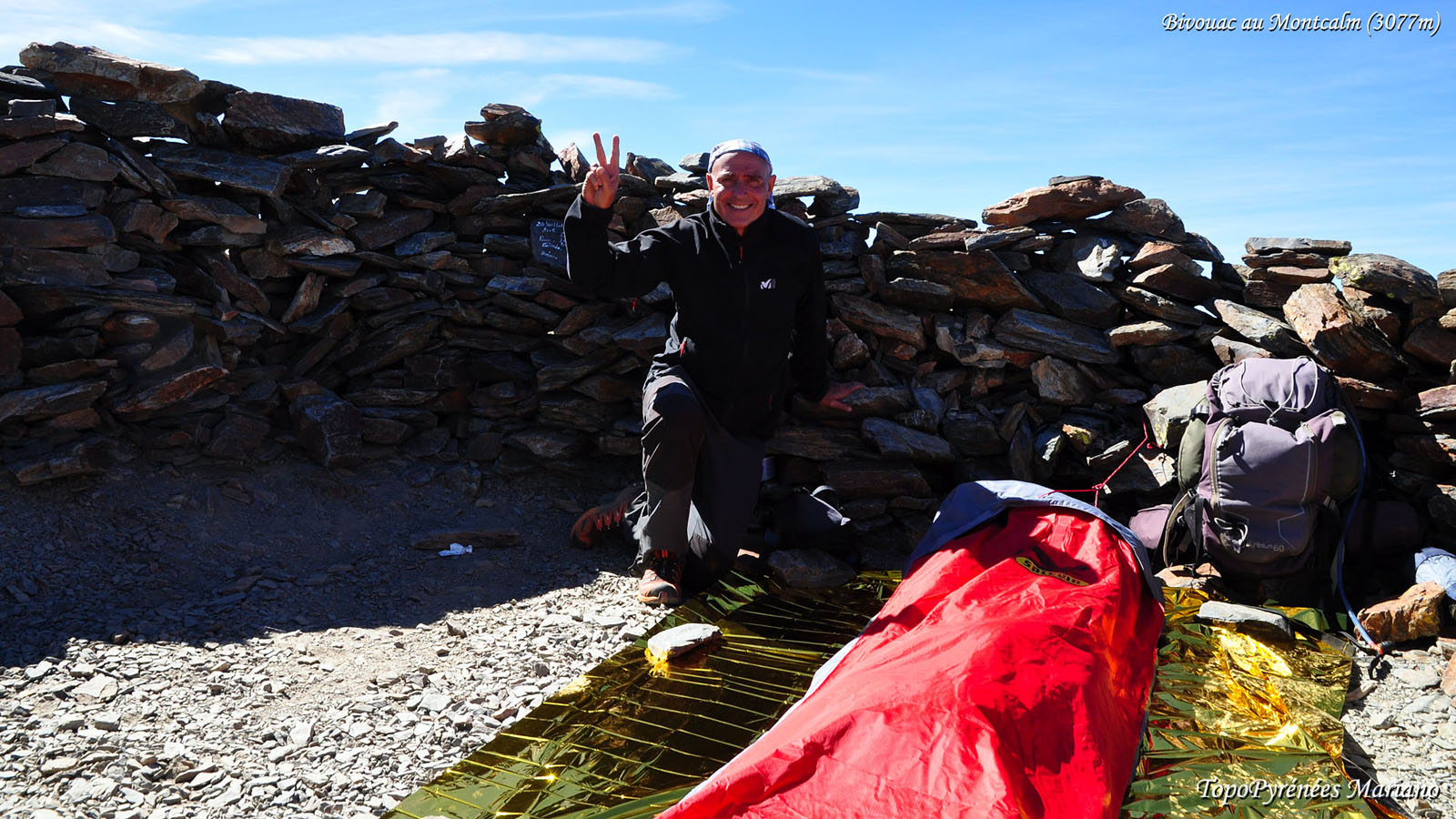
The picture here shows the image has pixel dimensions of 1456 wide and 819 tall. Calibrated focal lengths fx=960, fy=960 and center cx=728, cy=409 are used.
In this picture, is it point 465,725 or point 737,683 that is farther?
point 737,683

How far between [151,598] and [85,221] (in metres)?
2.63


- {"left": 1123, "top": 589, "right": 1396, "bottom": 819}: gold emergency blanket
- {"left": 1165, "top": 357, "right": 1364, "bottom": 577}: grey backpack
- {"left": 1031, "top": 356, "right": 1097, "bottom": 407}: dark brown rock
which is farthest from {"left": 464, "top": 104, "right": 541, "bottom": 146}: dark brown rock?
{"left": 1123, "top": 589, "right": 1396, "bottom": 819}: gold emergency blanket

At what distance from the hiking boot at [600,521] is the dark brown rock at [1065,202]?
11.1ft

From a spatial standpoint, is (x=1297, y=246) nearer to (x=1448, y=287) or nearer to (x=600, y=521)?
(x=1448, y=287)

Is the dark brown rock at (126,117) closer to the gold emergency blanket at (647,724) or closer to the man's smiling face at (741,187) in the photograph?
the man's smiling face at (741,187)

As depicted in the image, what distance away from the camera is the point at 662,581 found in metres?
5.67

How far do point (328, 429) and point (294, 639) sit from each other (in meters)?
2.40

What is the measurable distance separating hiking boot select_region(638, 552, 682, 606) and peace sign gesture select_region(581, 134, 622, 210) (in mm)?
2084

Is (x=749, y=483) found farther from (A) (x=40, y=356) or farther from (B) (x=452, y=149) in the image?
(A) (x=40, y=356)

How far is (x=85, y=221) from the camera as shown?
6227 millimetres

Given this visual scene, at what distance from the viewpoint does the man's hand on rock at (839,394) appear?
668cm

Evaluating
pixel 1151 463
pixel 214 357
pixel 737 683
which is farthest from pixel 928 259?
pixel 214 357

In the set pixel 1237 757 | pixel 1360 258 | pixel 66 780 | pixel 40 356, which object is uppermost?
pixel 1360 258

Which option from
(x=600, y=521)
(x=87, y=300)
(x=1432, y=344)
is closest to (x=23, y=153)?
(x=87, y=300)
